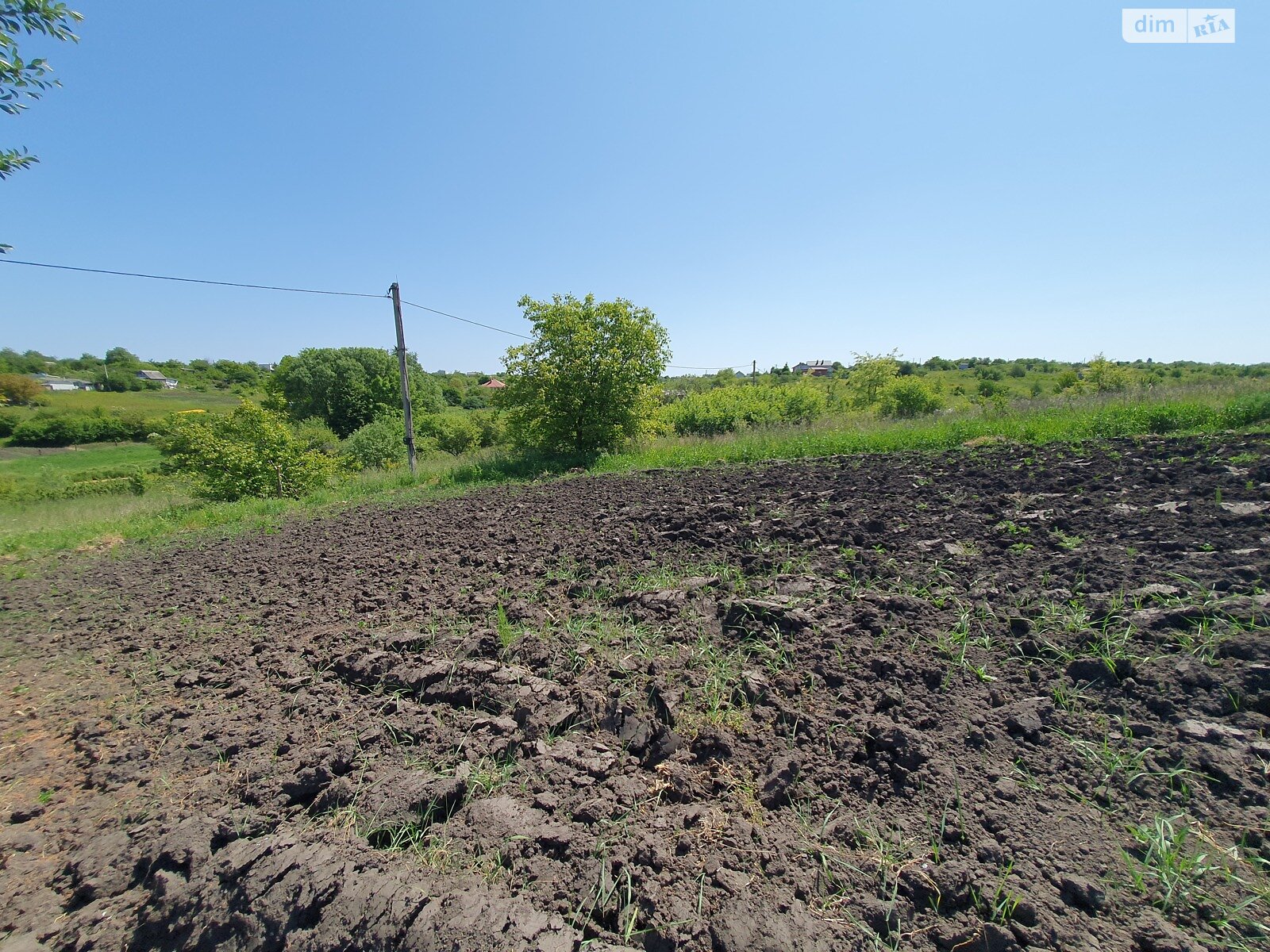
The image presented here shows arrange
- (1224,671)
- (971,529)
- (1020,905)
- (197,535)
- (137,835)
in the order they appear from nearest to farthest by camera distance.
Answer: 1. (1020,905)
2. (137,835)
3. (1224,671)
4. (971,529)
5. (197,535)

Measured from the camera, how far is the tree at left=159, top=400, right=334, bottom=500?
13961 mm

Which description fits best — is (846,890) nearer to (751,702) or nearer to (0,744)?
(751,702)

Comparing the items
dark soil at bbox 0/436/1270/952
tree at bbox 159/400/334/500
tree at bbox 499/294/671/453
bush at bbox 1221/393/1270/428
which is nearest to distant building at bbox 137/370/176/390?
tree at bbox 159/400/334/500

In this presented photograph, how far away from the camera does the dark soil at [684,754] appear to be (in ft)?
5.88

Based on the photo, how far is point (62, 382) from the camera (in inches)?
A: 2749

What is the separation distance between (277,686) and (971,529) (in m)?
6.30

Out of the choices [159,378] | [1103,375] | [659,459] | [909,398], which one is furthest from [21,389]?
[1103,375]

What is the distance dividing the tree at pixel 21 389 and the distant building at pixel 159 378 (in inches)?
756

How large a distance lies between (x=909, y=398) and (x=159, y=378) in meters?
107

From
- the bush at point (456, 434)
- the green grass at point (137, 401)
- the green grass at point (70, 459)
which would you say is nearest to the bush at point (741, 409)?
the bush at point (456, 434)

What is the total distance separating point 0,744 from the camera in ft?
10.4

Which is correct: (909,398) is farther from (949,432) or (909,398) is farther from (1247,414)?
(949,432)

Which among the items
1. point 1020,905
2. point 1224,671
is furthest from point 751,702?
point 1224,671

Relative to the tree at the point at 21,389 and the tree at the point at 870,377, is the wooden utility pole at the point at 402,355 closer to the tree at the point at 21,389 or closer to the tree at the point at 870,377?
the tree at the point at 870,377
